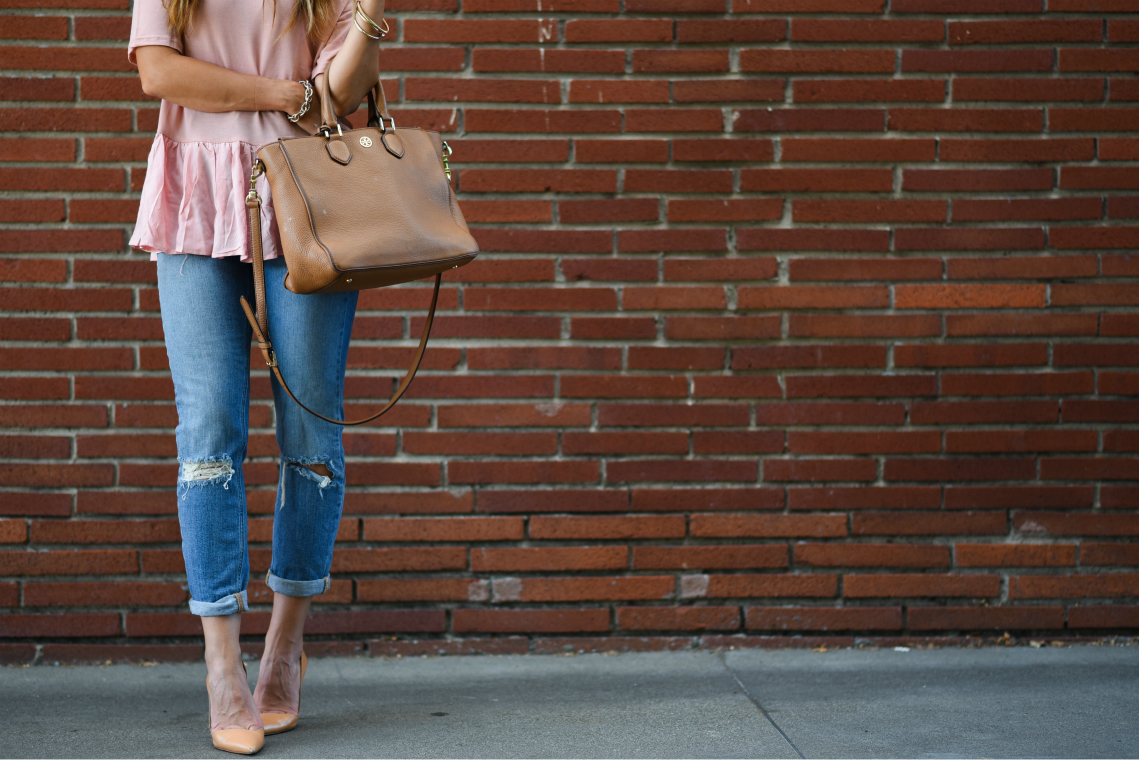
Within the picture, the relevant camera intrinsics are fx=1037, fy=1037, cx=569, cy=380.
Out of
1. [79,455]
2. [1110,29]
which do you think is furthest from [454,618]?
[1110,29]

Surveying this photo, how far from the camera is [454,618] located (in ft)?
9.89

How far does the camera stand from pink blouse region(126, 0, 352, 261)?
2.17 meters

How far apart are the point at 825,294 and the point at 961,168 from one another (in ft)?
1.78

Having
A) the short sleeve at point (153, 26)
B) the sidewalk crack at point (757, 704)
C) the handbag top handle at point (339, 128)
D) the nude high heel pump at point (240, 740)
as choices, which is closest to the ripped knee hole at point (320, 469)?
the nude high heel pump at point (240, 740)

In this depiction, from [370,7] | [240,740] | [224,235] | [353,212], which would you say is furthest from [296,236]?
[240,740]

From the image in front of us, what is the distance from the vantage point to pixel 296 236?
202 centimetres

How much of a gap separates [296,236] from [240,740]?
3.51ft

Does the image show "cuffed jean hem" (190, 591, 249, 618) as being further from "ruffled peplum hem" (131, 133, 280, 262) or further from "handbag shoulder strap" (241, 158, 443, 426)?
"ruffled peplum hem" (131, 133, 280, 262)

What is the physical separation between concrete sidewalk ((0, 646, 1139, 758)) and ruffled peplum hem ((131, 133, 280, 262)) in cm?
109

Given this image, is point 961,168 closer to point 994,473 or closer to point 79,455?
point 994,473

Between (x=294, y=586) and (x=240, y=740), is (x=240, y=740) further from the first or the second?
(x=294, y=586)

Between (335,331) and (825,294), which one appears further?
(825,294)

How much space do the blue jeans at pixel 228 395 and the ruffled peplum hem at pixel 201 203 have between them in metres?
0.05

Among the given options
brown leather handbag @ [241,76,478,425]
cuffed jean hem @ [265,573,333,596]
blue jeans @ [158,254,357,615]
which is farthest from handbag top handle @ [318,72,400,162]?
cuffed jean hem @ [265,573,333,596]
